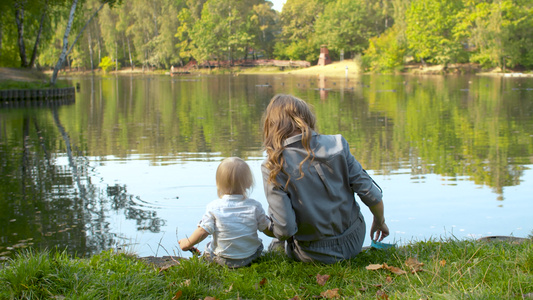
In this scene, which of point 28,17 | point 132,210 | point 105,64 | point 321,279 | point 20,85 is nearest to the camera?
point 321,279

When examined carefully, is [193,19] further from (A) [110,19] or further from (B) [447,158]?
(B) [447,158]

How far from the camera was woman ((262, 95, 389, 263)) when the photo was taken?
3.70 m

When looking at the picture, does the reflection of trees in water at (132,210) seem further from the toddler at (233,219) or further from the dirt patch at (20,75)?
the dirt patch at (20,75)

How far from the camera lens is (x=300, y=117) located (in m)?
3.74

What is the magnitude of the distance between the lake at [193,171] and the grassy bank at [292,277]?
0.79 metres

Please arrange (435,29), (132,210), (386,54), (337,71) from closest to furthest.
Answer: (132,210), (435,29), (386,54), (337,71)

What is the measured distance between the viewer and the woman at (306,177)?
3.70 m

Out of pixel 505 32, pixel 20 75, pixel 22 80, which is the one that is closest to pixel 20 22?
pixel 20 75

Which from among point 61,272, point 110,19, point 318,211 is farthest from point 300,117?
point 110,19

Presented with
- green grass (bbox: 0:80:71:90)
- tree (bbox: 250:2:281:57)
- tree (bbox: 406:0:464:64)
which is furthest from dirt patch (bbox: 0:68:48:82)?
tree (bbox: 250:2:281:57)

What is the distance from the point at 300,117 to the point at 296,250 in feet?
3.20

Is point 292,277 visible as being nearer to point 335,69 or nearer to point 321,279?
point 321,279

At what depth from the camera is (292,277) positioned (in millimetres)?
3717

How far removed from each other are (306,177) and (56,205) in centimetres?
427
